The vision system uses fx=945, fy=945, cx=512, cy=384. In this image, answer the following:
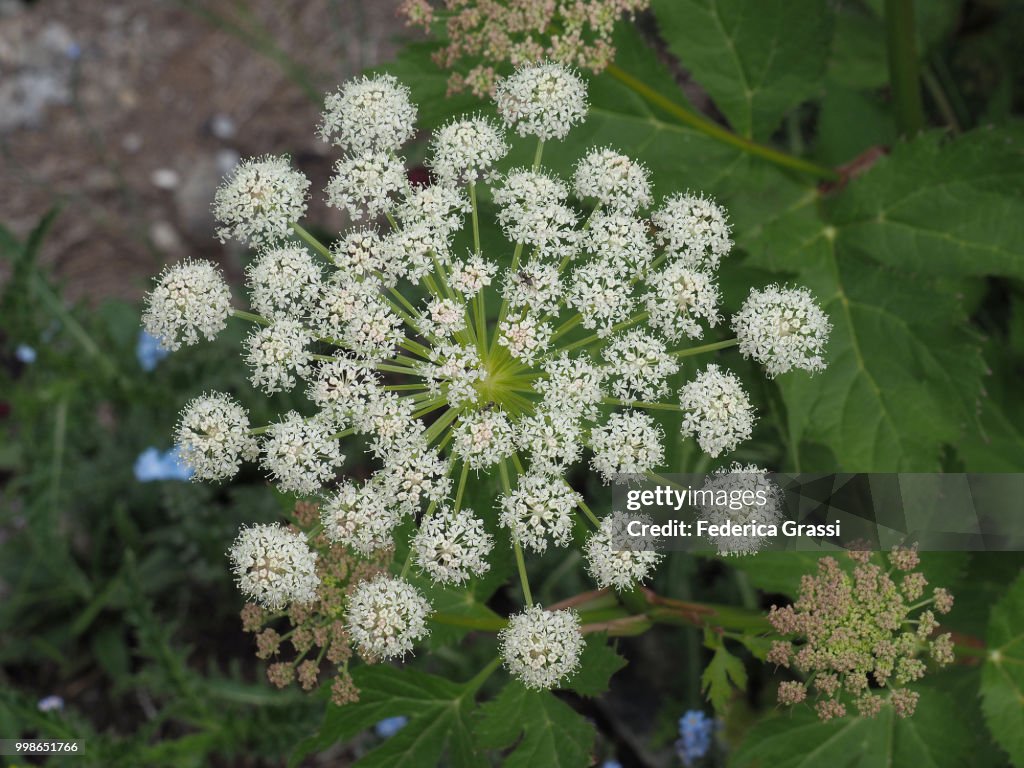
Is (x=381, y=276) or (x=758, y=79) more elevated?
(x=758, y=79)

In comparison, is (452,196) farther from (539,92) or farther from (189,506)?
(189,506)

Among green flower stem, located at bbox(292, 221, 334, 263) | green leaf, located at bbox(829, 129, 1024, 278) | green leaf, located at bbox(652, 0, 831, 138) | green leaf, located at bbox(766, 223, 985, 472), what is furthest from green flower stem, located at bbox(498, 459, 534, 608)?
Result: green leaf, located at bbox(652, 0, 831, 138)

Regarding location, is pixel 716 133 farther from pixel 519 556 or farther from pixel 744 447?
pixel 519 556

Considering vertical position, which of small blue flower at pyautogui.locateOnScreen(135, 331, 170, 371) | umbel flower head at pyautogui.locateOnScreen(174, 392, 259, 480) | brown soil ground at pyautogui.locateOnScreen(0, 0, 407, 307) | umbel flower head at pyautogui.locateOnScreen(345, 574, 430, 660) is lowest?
umbel flower head at pyautogui.locateOnScreen(345, 574, 430, 660)

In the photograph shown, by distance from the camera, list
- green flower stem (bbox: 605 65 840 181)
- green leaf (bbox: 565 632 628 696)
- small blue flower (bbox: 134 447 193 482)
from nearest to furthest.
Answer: green leaf (bbox: 565 632 628 696), green flower stem (bbox: 605 65 840 181), small blue flower (bbox: 134 447 193 482)

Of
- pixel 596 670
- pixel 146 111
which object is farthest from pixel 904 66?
pixel 146 111

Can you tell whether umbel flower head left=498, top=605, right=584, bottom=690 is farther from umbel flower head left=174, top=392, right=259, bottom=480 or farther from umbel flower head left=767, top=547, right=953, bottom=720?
umbel flower head left=174, top=392, right=259, bottom=480

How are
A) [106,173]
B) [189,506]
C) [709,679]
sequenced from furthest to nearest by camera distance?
[106,173] → [189,506] → [709,679]

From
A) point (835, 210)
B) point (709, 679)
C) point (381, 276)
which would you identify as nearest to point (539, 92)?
point (381, 276)

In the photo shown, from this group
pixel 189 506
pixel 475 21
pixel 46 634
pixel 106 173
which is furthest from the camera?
pixel 106 173
